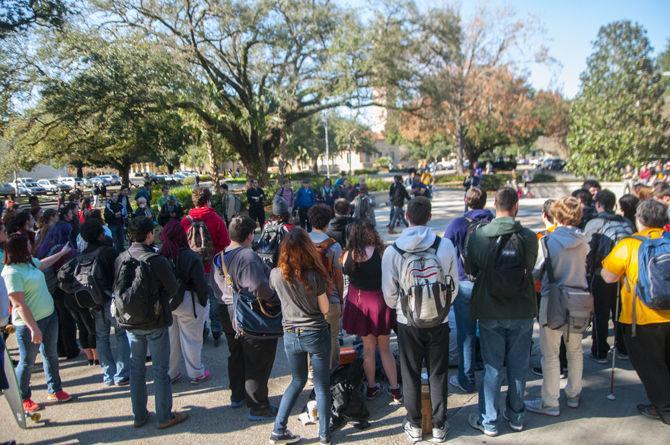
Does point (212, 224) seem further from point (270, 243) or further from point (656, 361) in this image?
point (656, 361)

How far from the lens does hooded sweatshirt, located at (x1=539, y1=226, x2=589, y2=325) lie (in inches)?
140

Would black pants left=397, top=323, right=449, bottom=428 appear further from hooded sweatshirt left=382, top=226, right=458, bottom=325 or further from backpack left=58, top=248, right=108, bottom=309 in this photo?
backpack left=58, top=248, right=108, bottom=309

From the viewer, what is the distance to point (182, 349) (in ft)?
15.3

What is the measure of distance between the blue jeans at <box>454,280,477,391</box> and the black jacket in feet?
8.24

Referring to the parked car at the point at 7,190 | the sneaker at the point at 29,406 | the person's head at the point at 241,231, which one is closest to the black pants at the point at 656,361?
the person's head at the point at 241,231

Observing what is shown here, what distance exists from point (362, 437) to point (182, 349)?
213 cm

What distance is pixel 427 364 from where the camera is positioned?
11.5ft

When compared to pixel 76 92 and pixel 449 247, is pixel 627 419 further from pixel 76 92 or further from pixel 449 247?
pixel 76 92

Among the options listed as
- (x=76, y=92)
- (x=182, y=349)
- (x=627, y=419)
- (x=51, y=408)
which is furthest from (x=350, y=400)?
(x=76, y=92)

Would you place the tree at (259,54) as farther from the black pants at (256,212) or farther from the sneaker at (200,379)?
the sneaker at (200,379)

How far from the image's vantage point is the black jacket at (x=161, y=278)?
3551 millimetres

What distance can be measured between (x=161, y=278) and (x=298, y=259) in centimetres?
118

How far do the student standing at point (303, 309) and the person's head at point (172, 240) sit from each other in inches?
55.6

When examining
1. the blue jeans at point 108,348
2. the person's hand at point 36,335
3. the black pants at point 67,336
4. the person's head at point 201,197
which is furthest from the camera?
the person's head at point 201,197
